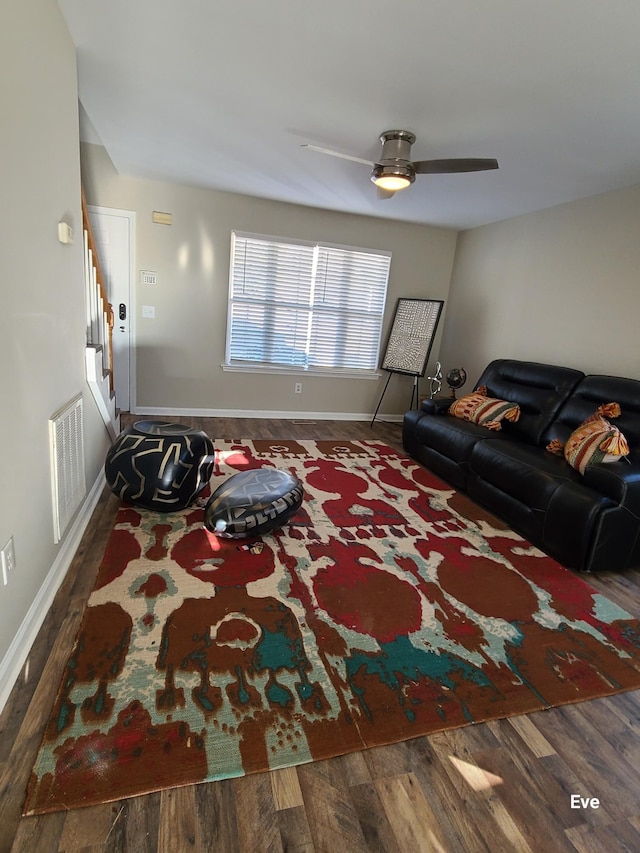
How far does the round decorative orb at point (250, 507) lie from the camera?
2.38 meters

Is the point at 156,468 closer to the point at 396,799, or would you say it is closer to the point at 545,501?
the point at 396,799

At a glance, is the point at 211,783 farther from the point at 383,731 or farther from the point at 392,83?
the point at 392,83

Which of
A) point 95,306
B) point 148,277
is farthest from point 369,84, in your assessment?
point 148,277

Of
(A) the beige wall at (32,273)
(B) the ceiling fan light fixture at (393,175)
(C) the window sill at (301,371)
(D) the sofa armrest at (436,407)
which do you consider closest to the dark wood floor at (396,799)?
(A) the beige wall at (32,273)

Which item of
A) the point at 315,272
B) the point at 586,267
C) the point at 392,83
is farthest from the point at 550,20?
the point at 315,272

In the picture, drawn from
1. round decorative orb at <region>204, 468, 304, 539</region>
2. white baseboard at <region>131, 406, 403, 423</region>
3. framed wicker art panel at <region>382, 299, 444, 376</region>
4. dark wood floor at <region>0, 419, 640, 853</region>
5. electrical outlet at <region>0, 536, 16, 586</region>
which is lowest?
dark wood floor at <region>0, 419, 640, 853</region>

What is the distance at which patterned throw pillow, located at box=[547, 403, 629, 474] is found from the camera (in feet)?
8.77

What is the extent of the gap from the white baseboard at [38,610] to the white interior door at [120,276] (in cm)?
239

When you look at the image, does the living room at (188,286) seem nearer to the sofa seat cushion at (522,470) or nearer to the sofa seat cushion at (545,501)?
the sofa seat cushion at (522,470)

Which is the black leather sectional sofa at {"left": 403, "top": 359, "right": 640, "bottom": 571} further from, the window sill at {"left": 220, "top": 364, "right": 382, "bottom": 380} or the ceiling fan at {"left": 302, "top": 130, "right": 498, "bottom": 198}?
the ceiling fan at {"left": 302, "top": 130, "right": 498, "bottom": 198}

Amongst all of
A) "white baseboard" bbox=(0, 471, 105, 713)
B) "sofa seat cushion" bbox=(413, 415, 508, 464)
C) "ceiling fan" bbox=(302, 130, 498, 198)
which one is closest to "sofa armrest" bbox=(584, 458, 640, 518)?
"sofa seat cushion" bbox=(413, 415, 508, 464)

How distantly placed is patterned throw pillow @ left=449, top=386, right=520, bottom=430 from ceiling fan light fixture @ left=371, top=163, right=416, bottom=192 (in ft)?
6.34

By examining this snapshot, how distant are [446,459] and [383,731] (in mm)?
2520

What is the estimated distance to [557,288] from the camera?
13.3ft
